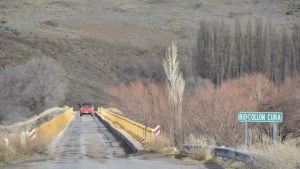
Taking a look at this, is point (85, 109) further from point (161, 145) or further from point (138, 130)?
→ point (161, 145)

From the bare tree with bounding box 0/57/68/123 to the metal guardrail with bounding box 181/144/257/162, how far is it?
5073cm

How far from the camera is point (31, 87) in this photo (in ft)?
225

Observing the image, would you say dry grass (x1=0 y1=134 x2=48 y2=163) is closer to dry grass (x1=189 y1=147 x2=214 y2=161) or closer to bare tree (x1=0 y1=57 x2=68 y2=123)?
dry grass (x1=189 y1=147 x2=214 y2=161)

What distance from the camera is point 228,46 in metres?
88.1

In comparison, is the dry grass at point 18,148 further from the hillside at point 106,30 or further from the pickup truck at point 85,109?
the hillside at point 106,30

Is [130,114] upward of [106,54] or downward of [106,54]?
downward

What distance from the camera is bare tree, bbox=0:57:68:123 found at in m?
68.9

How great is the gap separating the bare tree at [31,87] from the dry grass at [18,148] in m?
46.4

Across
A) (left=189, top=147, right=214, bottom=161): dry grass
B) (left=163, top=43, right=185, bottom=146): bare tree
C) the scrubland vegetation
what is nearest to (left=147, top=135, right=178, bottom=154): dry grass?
(left=163, top=43, right=185, bottom=146): bare tree

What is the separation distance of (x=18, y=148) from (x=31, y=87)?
49.1 metres

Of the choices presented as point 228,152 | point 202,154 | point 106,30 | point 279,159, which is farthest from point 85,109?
point 106,30

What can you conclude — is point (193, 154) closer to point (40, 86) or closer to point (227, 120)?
point (227, 120)

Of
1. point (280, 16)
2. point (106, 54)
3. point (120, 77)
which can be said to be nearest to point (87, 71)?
point (120, 77)

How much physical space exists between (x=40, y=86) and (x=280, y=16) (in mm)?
74516
